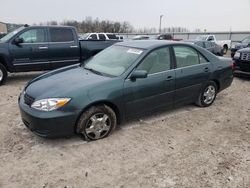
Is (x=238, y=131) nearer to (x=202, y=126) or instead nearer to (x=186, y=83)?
(x=202, y=126)

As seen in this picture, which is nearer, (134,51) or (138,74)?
(138,74)

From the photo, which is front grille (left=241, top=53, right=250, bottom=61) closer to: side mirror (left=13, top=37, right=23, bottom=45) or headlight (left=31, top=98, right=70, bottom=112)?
headlight (left=31, top=98, right=70, bottom=112)

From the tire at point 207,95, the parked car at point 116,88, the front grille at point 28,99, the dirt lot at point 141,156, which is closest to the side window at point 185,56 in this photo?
the parked car at point 116,88

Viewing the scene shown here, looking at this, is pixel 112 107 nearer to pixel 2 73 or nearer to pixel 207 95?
pixel 207 95

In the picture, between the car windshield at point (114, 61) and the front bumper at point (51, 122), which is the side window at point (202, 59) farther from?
the front bumper at point (51, 122)

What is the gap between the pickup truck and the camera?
7.98 meters

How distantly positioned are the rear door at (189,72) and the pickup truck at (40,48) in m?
4.74

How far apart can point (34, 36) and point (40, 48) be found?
43cm

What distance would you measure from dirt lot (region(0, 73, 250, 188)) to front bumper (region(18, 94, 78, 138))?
0.29 meters

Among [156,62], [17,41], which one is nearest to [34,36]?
[17,41]

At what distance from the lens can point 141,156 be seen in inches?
147

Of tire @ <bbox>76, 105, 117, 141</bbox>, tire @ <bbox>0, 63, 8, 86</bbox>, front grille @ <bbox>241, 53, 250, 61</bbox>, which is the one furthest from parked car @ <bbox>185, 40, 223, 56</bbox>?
tire @ <bbox>76, 105, 117, 141</bbox>

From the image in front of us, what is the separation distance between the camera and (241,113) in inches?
Answer: 222

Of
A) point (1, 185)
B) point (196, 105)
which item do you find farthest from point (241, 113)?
point (1, 185)
